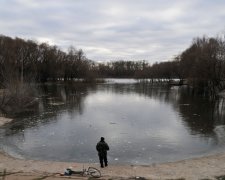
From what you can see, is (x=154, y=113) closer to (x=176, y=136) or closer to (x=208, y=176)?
(x=176, y=136)

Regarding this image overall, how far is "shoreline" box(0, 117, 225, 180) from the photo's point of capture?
17812 millimetres

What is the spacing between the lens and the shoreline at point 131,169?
17812mm

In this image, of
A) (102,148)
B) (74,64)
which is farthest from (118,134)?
(74,64)

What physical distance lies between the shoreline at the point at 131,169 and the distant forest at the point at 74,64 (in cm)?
3006

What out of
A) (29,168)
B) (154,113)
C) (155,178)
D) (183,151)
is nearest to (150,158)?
(183,151)

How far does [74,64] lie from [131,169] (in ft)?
413

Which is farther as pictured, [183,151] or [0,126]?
[0,126]

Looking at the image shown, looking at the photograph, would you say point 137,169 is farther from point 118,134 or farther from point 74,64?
point 74,64

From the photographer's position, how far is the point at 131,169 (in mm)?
19969

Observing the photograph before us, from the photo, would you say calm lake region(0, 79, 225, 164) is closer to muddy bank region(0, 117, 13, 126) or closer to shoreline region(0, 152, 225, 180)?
muddy bank region(0, 117, 13, 126)

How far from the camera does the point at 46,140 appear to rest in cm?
2953

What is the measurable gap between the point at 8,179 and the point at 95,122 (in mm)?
22953

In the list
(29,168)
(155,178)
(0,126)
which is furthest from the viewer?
(0,126)

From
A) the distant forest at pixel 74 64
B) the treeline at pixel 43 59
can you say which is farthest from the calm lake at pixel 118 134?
the treeline at pixel 43 59
